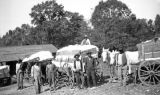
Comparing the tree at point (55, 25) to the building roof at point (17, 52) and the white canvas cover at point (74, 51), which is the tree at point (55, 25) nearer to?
the building roof at point (17, 52)

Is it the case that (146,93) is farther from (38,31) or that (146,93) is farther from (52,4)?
(52,4)

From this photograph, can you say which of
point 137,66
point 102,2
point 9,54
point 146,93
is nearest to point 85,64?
point 137,66

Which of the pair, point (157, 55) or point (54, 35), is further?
point (54, 35)

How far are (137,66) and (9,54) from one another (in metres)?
23.2

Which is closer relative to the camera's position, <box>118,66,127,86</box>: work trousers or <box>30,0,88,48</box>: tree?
<box>118,66,127,86</box>: work trousers

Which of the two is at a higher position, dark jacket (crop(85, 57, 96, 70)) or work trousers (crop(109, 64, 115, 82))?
dark jacket (crop(85, 57, 96, 70))

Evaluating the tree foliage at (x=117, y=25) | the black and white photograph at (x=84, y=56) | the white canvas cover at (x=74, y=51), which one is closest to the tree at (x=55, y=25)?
the black and white photograph at (x=84, y=56)

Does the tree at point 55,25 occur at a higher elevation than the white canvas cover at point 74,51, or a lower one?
higher

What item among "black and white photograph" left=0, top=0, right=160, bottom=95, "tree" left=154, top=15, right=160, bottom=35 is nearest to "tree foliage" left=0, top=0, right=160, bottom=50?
"black and white photograph" left=0, top=0, right=160, bottom=95

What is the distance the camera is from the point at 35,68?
1171 cm

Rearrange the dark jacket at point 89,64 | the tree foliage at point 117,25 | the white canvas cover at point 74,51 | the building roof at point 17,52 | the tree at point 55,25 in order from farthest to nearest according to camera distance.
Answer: the tree at point 55,25 → the tree foliage at point 117,25 → the building roof at point 17,52 → the white canvas cover at point 74,51 → the dark jacket at point 89,64

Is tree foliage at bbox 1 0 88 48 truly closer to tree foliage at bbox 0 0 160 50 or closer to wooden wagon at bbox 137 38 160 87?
tree foliage at bbox 0 0 160 50

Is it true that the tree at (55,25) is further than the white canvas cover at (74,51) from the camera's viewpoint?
Yes

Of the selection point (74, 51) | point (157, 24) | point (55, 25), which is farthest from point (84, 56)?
point (157, 24)
